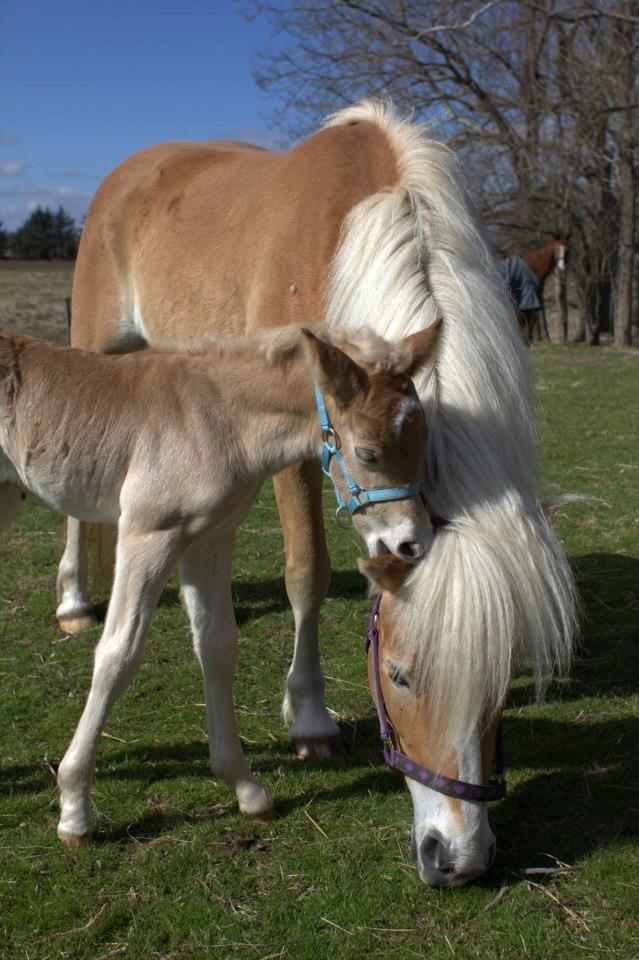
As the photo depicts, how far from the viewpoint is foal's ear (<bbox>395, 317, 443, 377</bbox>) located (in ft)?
7.64

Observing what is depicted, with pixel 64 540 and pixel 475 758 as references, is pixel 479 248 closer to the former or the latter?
pixel 475 758

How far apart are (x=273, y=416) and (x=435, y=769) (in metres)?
1.09

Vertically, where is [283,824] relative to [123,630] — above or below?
below

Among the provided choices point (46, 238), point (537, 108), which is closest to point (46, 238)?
point (46, 238)

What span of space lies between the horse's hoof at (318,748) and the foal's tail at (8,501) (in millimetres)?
1332

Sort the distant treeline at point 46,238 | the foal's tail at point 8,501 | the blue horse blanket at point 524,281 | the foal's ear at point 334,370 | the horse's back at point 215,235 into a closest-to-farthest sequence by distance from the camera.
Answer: the foal's ear at point 334,370 < the foal's tail at point 8,501 < the horse's back at point 215,235 < the blue horse blanket at point 524,281 < the distant treeline at point 46,238

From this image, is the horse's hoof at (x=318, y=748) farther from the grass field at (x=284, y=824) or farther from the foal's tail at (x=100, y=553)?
the foal's tail at (x=100, y=553)

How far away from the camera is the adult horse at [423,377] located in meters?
2.24

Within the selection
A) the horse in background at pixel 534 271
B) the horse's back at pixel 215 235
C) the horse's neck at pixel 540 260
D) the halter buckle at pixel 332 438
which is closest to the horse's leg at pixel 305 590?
the horse's back at pixel 215 235

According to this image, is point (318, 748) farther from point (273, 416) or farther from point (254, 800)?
point (273, 416)

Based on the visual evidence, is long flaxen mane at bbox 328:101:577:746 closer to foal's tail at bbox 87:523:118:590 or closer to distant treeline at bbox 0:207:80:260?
foal's tail at bbox 87:523:118:590

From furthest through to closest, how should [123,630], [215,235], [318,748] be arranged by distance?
1. [215,235]
2. [318,748]
3. [123,630]

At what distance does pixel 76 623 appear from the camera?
446 centimetres

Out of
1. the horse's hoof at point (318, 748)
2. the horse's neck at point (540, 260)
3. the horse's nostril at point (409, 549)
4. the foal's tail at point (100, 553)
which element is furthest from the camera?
the horse's neck at point (540, 260)
